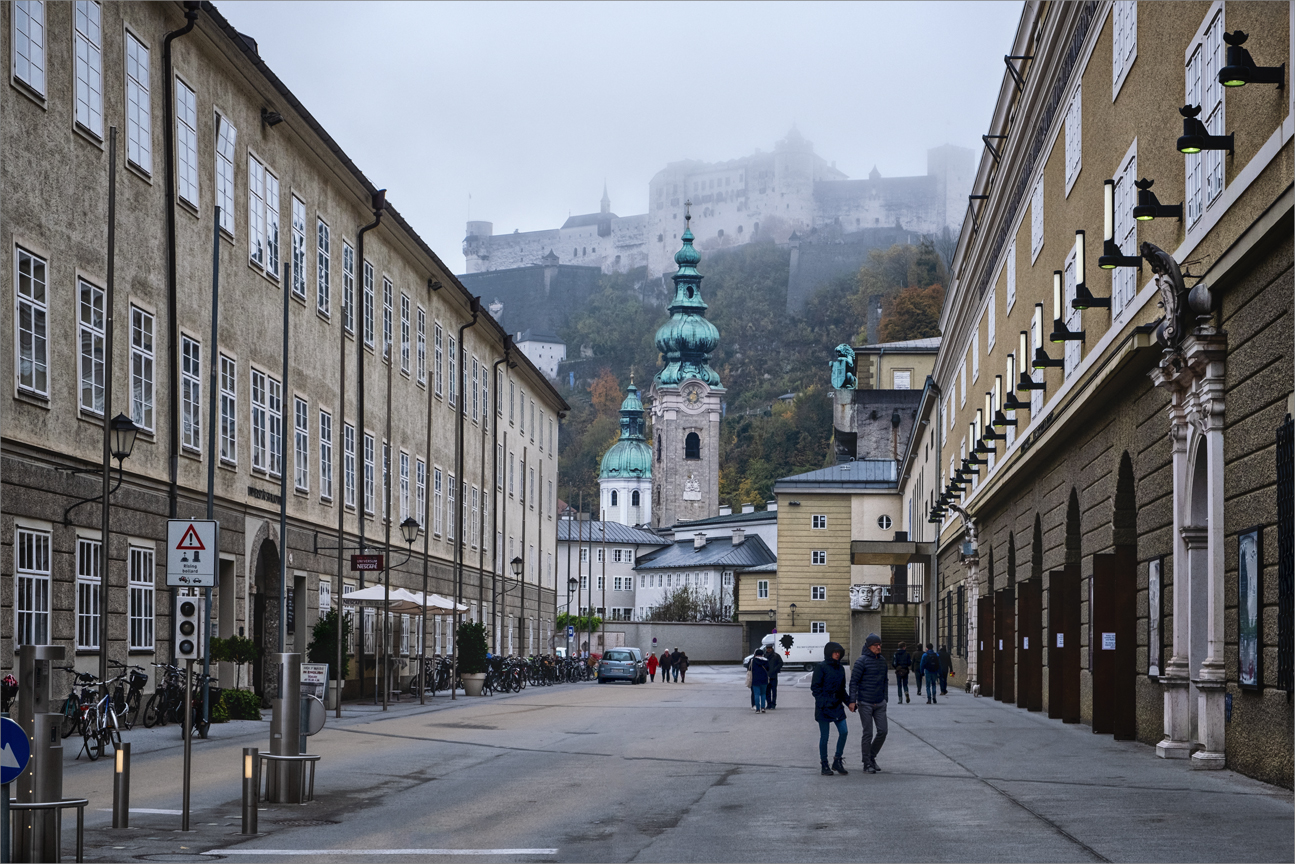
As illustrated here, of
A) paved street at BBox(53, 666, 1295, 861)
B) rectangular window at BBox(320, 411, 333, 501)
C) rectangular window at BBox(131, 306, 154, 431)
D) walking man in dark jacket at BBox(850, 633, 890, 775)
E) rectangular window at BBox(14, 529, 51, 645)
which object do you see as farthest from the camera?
rectangular window at BBox(320, 411, 333, 501)

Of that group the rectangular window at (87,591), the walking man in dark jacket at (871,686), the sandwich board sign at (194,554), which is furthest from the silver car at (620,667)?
the sandwich board sign at (194,554)

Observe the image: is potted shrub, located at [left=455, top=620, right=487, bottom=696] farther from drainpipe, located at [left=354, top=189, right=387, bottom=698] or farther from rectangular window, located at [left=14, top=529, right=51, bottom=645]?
rectangular window, located at [left=14, top=529, right=51, bottom=645]

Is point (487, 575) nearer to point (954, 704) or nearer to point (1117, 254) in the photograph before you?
point (954, 704)

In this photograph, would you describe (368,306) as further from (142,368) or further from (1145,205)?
(1145,205)

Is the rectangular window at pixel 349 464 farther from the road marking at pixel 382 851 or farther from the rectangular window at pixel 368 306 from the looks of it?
the road marking at pixel 382 851

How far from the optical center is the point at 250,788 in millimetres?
12266

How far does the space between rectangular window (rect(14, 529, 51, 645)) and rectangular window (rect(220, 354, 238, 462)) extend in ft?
25.9

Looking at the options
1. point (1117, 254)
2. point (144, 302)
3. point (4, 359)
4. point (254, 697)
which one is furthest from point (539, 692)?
point (1117, 254)

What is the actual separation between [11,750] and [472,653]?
37.4 meters

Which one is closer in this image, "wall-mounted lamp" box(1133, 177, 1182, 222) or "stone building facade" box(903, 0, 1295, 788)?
"stone building facade" box(903, 0, 1295, 788)

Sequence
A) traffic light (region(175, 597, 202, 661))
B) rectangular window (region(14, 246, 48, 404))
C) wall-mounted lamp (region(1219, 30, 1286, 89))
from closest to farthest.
Answer: wall-mounted lamp (region(1219, 30, 1286, 89)) → traffic light (region(175, 597, 202, 661)) → rectangular window (region(14, 246, 48, 404))

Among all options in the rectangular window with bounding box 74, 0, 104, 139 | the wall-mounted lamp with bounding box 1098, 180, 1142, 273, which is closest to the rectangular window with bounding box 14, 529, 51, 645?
the rectangular window with bounding box 74, 0, 104, 139

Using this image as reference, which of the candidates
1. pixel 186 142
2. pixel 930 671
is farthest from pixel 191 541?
pixel 930 671

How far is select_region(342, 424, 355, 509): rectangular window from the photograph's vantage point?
38.8 metres
